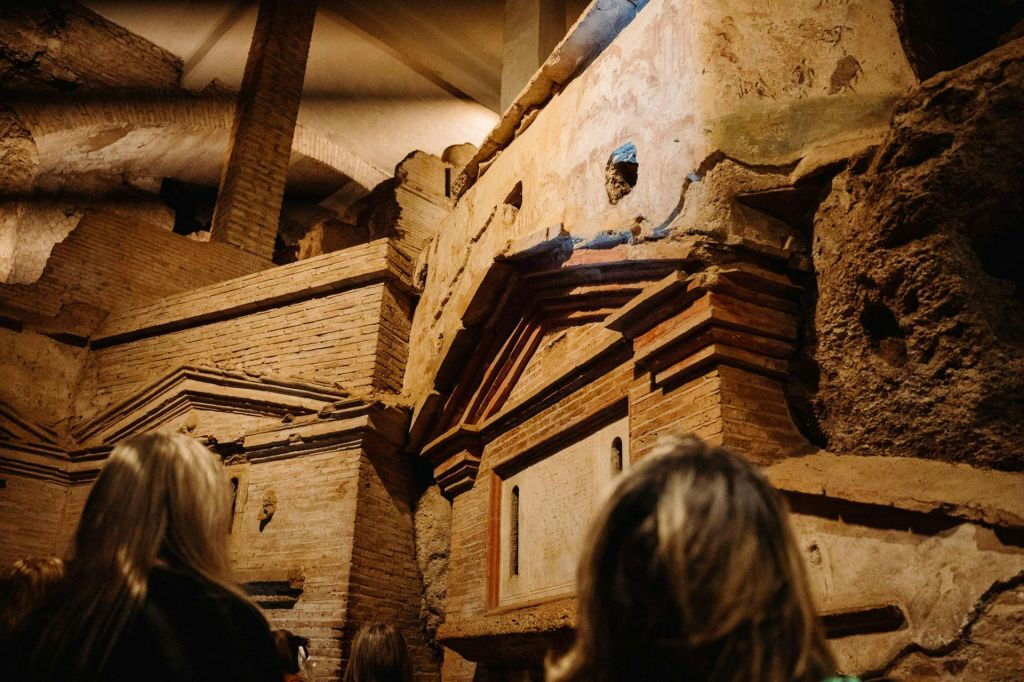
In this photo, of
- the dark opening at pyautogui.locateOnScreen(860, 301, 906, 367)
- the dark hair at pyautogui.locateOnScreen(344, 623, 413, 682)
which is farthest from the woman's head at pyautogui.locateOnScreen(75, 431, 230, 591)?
the dark opening at pyautogui.locateOnScreen(860, 301, 906, 367)

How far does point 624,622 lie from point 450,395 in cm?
620

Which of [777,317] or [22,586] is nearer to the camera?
[22,586]

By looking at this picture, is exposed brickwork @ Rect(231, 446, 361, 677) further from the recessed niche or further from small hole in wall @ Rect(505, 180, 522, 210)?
small hole in wall @ Rect(505, 180, 522, 210)

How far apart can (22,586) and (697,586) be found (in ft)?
8.24

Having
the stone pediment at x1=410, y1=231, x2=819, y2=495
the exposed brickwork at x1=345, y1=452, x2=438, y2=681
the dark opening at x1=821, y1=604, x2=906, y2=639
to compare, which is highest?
the stone pediment at x1=410, y1=231, x2=819, y2=495

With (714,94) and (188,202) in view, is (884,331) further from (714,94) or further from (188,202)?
(188,202)

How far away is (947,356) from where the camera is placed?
3811 mm

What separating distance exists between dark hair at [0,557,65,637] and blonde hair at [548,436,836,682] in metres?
2.20

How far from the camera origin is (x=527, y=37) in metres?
12.3

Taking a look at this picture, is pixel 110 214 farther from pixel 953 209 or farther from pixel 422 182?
pixel 953 209

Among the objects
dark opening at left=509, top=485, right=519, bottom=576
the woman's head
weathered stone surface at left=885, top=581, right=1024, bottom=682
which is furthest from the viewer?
dark opening at left=509, top=485, right=519, bottom=576

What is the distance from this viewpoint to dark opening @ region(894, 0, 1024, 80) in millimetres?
5078

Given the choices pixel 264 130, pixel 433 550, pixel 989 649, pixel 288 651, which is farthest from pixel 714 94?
pixel 264 130

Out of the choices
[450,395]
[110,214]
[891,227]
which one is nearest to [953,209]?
[891,227]
